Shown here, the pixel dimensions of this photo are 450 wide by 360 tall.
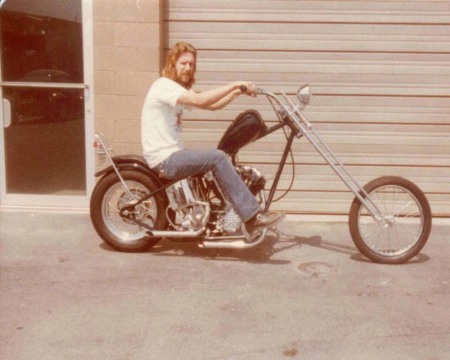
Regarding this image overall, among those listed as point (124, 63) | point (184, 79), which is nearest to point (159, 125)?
point (184, 79)

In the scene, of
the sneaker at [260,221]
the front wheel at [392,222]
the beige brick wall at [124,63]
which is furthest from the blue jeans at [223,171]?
the beige brick wall at [124,63]

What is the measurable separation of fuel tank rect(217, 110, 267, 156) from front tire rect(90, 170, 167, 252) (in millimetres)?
678

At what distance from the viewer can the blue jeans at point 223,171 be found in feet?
16.1

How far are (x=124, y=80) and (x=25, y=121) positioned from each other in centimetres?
112

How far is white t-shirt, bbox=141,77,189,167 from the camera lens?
499cm

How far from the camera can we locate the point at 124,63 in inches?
250

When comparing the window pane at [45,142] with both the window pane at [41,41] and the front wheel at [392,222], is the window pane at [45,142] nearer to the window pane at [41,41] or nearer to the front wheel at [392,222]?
the window pane at [41,41]

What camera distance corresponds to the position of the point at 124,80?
6.38 meters

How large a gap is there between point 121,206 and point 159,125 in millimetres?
755

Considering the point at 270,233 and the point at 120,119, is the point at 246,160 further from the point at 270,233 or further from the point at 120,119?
the point at 120,119

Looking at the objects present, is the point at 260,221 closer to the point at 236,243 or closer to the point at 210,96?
the point at 236,243

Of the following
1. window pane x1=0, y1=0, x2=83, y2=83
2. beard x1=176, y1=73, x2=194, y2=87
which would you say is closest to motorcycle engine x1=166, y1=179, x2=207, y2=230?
beard x1=176, y1=73, x2=194, y2=87

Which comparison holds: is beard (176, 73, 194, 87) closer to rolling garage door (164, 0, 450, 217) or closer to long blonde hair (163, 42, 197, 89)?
long blonde hair (163, 42, 197, 89)

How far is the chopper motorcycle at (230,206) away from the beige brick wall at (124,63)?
1.10 meters
